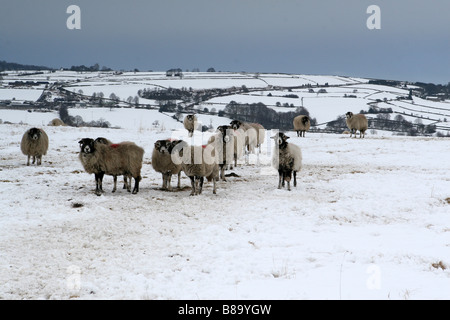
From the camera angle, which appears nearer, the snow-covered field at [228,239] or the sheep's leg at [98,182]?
the snow-covered field at [228,239]

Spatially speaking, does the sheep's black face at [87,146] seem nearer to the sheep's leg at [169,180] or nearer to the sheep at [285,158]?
the sheep's leg at [169,180]

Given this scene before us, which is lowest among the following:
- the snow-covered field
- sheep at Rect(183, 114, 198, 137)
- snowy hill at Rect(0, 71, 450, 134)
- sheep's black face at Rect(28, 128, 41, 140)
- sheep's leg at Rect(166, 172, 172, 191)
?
the snow-covered field

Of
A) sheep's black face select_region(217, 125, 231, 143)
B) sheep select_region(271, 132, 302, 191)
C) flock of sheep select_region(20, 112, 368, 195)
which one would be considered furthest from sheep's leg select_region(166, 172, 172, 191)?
sheep select_region(271, 132, 302, 191)

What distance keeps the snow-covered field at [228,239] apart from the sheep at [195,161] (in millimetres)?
652

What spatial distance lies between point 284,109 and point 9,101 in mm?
49555

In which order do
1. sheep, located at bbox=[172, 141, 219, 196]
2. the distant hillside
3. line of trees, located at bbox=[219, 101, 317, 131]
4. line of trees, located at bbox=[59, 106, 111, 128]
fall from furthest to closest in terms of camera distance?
the distant hillside → line of trees, located at bbox=[219, 101, 317, 131] → line of trees, located at bbox=[59, 106, 111, 128] → sheep, located at bbox=[172, 141, 219, 196]

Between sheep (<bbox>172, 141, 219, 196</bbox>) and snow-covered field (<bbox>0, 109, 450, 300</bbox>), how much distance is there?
2.14 ft

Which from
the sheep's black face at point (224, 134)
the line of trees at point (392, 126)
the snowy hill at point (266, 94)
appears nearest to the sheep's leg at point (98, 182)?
the sheep's black face at point (224, 134)

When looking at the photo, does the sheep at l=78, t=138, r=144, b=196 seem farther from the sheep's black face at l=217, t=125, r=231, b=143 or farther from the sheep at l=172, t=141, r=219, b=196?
the sheep's black face at l=217, t=125, r=231, b=143

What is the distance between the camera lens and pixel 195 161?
12.0 meters

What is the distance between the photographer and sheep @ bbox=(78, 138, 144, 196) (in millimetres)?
11547

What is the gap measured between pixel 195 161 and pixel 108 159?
2817 millimetres

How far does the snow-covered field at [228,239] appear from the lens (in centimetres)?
559
